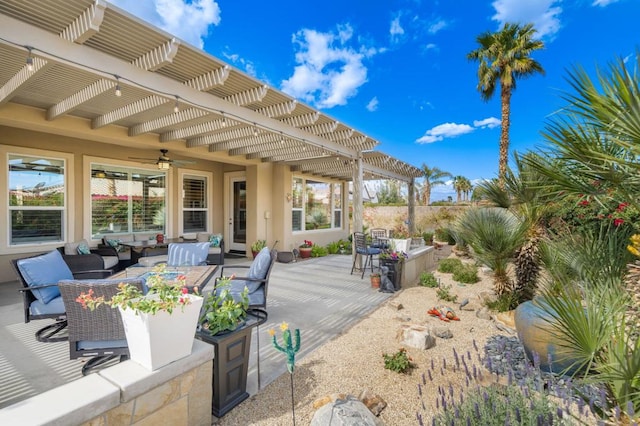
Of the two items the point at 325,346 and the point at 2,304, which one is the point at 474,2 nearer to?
the point at 325,346

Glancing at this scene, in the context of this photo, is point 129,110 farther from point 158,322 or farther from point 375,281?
point 375,281

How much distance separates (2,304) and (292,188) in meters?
6.90

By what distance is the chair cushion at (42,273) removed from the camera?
2986 mm

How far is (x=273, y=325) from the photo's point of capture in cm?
388

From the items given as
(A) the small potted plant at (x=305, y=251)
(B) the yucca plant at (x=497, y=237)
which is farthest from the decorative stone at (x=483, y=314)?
(A) the small potted plant at (x=305, y=251)

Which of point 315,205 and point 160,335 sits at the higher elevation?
point 315,205

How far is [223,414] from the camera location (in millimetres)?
2152

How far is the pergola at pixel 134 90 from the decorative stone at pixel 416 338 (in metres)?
3.63

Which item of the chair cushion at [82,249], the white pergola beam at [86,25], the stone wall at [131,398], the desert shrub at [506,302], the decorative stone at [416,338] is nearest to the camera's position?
the stone wall at [131,398]

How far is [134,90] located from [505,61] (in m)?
11.4

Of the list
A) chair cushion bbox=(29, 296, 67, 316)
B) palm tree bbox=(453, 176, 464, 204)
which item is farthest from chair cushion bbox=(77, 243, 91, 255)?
palm tree bbox=(453, 176, 464, 204)

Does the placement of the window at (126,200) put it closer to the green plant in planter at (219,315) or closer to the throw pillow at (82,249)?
the throw pillow at (82,249)

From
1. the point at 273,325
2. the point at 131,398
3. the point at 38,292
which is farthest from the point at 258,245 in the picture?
the point at 131,398

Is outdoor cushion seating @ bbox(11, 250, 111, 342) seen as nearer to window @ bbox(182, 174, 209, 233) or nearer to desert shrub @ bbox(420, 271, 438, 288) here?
window @ bbox(182, 174, 209, 233)
